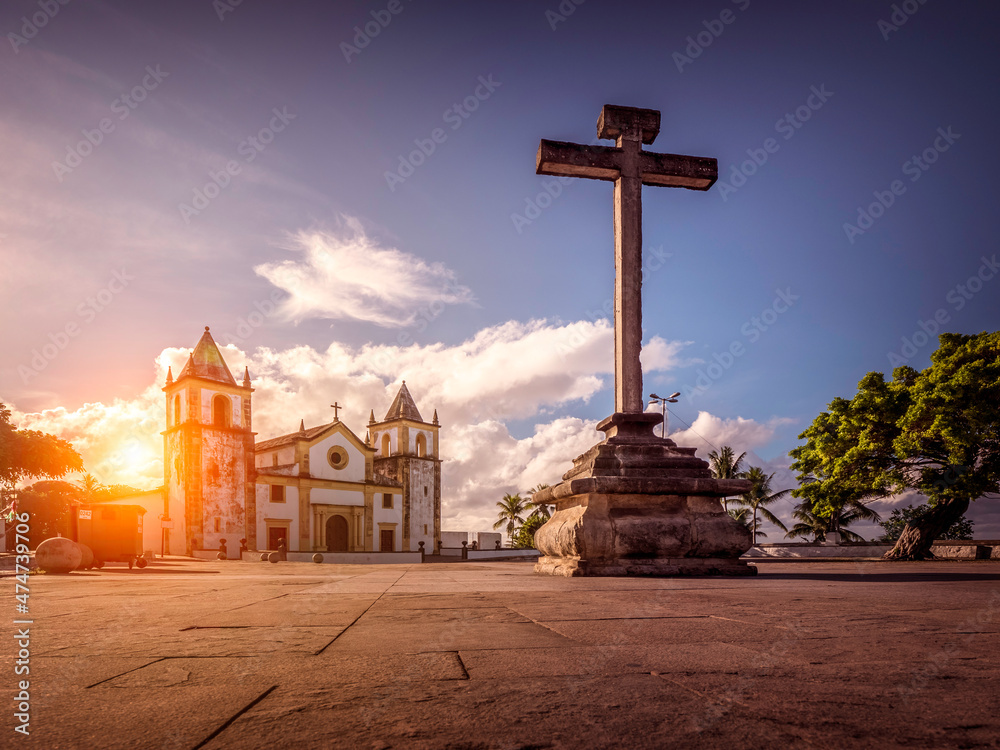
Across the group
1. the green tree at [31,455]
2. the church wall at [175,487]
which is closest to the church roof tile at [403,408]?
the church wall at [175,487]

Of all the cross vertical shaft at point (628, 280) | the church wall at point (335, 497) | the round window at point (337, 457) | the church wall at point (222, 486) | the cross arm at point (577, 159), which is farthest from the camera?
the round window at point (337, 457)

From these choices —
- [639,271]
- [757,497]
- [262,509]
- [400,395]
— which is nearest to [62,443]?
[262,509]

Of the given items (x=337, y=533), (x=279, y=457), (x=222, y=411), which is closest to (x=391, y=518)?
(x=337, y=533)

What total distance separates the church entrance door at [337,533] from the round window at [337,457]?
3051mm

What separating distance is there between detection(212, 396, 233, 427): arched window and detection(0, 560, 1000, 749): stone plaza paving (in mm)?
32526

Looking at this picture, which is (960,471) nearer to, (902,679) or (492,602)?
(492,602)

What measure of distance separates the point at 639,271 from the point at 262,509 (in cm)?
3116

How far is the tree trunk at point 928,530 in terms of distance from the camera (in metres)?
16.2

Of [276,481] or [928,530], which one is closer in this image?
[928,530]

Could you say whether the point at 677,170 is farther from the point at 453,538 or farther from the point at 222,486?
the point at 453,538

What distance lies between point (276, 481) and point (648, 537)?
31881 millimetres

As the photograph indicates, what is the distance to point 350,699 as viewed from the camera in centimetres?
138

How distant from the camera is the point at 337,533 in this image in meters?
37.2

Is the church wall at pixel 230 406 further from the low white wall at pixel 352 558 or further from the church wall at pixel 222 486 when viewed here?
the low white wall at pixel 352 558
